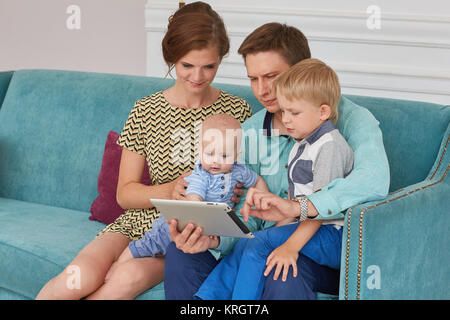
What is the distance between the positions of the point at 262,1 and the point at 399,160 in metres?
1.62

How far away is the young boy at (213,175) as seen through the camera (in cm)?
180

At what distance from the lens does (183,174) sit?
80.7 inches

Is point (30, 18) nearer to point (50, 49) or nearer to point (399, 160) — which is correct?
point (50, 49)

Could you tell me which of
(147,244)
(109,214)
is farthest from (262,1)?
(147,244)

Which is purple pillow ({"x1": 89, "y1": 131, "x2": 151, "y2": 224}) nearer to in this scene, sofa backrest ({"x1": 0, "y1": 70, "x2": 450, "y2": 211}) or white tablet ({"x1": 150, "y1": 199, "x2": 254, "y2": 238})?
sofa backrest ({"x1": 0, "y1": 70, "x2": 450, "y2": 211})

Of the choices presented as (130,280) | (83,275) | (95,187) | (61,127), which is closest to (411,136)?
(130,280)

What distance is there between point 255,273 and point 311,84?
20.5 inches

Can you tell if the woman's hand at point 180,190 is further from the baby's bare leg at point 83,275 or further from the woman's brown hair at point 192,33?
the woman's brown hair at point 192,33

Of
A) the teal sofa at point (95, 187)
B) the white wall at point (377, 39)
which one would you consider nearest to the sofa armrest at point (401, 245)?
the teal sofa at point (95, 187)

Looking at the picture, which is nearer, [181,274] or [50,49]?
[181,274]

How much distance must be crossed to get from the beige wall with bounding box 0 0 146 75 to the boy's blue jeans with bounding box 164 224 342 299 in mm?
2672

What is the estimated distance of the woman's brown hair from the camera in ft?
6.55

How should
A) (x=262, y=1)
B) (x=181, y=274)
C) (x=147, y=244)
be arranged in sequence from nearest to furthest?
(x=181, y=274) → (x=147, y=244) → (x=262, y=1)

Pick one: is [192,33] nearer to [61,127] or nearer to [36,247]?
[36,247]
